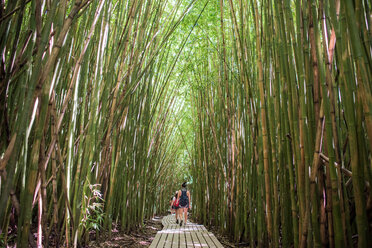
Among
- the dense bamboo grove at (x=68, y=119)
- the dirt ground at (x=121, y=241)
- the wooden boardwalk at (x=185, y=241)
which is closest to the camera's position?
the dense bamboo grove at (x=68, y=119)

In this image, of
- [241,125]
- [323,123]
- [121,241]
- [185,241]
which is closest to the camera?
[323,123]

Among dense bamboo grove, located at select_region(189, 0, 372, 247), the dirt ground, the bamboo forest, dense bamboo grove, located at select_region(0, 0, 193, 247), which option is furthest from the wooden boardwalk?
dense bamboo grove, located at select_region(189, 0, 372, 247)

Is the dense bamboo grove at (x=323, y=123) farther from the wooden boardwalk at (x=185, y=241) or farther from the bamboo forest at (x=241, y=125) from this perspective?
the wooden boardwalk at (x=185, y=241)

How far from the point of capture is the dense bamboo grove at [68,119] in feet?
2.97

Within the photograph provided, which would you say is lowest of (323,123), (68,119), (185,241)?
(185,241)

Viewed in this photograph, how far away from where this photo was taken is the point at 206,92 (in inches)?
164

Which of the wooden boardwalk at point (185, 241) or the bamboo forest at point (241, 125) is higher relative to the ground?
the bamboo forest at point (241, 125)

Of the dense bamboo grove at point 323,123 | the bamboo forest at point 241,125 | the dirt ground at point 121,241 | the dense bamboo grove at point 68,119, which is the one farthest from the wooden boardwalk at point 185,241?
the dense bamboo grove at point 323,123

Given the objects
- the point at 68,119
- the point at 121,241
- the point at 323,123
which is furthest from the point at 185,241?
the point at 323,123

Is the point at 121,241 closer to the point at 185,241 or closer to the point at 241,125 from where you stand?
the point at 185,241

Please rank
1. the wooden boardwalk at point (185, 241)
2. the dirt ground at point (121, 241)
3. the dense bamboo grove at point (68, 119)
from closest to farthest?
the dense bamboo grove at point (68, 119) < the dirt ground at point (121, 241) < the wooden boardwalk at point (185, 241)

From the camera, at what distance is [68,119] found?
6.12 ft

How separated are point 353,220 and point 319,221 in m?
0.15

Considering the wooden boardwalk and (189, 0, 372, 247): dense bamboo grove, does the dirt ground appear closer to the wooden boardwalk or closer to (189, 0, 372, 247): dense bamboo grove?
the wooden boardwalk
